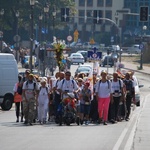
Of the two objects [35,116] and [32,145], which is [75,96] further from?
[32,145]

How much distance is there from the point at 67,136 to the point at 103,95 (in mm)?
5722

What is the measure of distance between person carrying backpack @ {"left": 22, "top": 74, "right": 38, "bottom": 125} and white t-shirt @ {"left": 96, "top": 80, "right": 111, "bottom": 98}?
2077mm

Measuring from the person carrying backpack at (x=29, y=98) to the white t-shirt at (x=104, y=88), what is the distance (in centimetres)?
208

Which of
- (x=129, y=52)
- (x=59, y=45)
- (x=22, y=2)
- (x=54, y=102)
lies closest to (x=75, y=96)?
(x=54, y=102)

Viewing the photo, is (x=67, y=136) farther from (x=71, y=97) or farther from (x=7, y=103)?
(x=7, y=103)

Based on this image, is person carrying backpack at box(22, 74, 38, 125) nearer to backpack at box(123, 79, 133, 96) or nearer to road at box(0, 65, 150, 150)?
road at box(0, 65, 150, 150)

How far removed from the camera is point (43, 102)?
27.2 metres

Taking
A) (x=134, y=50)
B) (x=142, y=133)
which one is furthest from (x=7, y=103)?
(x=134, y=50)

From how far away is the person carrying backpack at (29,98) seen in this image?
2678 centimetres

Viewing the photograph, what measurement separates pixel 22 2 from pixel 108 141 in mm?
82160

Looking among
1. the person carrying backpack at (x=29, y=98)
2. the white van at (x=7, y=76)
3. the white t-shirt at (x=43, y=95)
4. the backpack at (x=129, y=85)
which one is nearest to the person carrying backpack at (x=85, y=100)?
the white t-shirt at (x=43, y=95)

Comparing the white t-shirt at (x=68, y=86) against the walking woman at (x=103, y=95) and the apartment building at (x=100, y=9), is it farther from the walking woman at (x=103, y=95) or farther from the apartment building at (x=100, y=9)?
the apartment building at (x=100, y=9)

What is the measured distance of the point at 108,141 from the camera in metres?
20.5

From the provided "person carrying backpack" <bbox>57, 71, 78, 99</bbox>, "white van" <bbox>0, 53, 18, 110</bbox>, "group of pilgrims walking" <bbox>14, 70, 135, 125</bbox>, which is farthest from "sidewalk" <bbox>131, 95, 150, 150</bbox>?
"white van" <bbox>0, 53, 18, 110</bbox>
